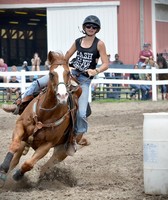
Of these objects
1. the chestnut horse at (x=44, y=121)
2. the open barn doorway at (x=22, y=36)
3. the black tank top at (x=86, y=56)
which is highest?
the open barn doorway at (x=22, y=36)

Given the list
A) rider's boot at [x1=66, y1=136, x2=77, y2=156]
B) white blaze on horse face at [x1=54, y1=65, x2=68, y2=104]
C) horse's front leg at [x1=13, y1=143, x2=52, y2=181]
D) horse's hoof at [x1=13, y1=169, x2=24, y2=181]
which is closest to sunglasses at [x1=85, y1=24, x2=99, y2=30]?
white blaze on horse face at [x1=54, y1=65, x2=68, y2=104]

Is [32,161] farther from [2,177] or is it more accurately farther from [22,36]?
[22,36]

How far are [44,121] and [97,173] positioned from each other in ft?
4.88

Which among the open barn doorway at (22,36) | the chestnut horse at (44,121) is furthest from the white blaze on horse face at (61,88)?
the open barn doorway at (22,36)

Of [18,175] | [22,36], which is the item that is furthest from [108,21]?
[18,175]

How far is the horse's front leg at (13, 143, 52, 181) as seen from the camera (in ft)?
28.9

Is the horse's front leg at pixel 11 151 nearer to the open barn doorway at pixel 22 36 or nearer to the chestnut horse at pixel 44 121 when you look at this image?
the chestnut horse at pixel 44 121

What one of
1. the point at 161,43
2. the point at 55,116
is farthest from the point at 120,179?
the point at 161,43

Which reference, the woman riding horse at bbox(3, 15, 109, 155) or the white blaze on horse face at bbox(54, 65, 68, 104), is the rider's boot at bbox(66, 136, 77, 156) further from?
the white blaze on horse face at bbox(54, 65, 68, 104)

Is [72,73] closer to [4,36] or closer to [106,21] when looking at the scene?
[106,21]

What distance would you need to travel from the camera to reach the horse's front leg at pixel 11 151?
336 inches

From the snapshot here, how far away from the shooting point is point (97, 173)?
1007 centimetres

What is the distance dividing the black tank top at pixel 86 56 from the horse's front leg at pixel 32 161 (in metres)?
1.35

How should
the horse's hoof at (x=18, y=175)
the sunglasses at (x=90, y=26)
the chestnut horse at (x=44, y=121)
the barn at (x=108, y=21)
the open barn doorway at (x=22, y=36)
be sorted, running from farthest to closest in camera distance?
the open barn doorway at (x=22, y=36), the barn at (x=108, y=21), the sunglasses at (x=90, y=26), the horse's hoof at (x=18, y=175), the chestnut horse at (x=44, y=121)
